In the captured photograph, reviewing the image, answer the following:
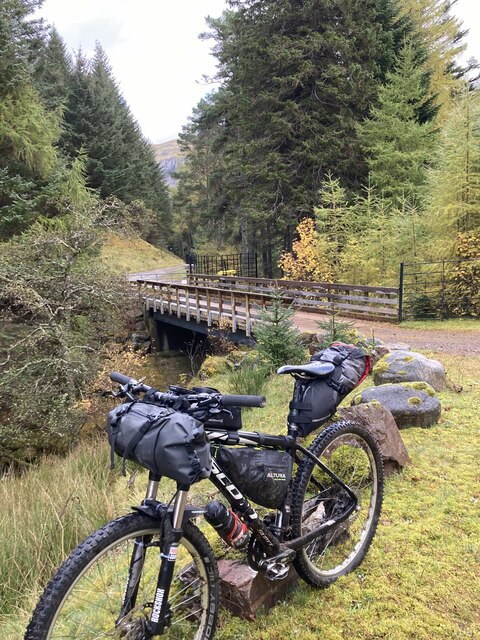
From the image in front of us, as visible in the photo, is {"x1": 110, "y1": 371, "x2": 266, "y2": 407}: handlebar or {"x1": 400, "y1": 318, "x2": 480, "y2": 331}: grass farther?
{"x1": 400, "y1": 318, "x2": 480, "y2": 331}: grass

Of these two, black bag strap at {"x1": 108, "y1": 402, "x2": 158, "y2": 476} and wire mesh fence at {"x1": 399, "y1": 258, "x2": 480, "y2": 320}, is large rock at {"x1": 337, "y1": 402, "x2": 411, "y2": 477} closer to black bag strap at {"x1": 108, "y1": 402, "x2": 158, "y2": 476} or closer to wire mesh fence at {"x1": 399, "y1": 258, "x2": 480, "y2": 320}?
black bag strap at {"x1": 108, "y1": 402, "x2": 158, "y2": 476}

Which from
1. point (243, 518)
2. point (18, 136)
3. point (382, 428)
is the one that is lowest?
point (382, 428)

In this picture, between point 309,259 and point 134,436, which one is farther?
point 309,259

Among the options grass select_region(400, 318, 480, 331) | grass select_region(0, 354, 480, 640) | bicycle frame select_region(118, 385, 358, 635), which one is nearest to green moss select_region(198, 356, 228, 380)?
grass select_region(400, 318, 480, 331)

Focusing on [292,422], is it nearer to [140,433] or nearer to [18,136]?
[140,433]

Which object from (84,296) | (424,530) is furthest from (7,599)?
(84,296)

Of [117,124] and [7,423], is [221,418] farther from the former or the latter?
[117,124]

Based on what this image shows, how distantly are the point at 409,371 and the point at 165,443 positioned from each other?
4.81 m

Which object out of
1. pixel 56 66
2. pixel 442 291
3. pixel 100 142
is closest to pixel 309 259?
pixel 442 291

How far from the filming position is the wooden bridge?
12359 millimetres

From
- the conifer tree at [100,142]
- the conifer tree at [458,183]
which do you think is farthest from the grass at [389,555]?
the conifer tree at [100,142]

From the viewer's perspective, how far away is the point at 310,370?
89.9 inches

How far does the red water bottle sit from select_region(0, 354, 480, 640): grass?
616 mm

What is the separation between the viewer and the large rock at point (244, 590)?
2221mm
